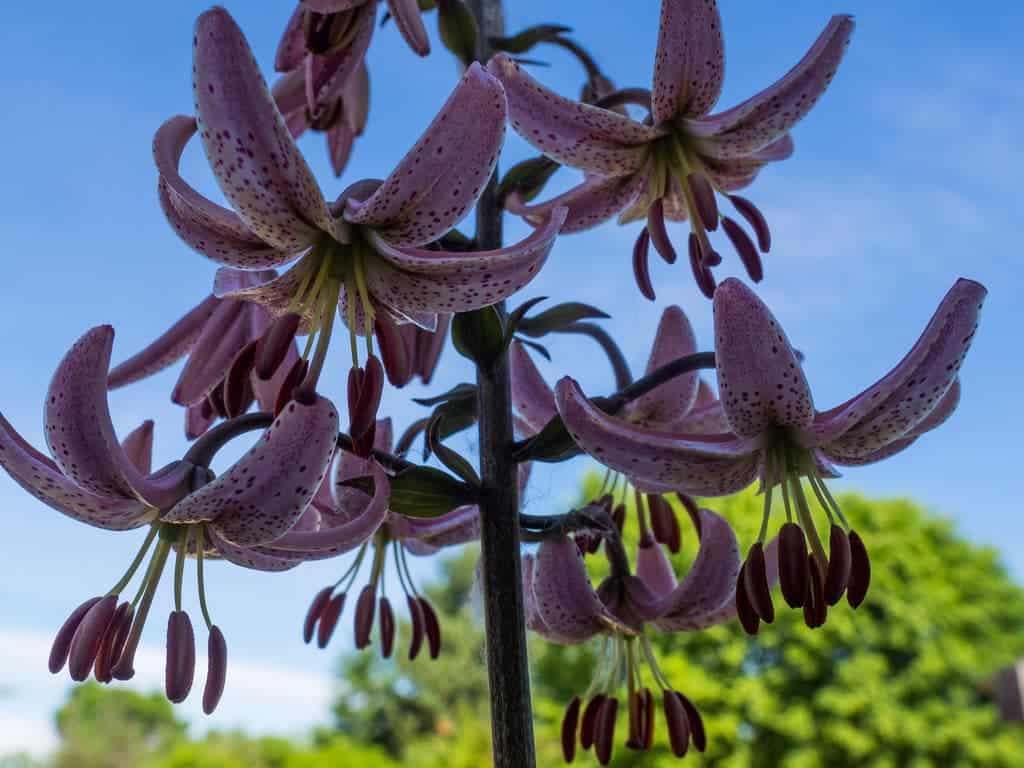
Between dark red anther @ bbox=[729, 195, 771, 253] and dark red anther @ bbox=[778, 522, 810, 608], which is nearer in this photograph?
dark red anther @ bbox=[778, 522, 810, 608]

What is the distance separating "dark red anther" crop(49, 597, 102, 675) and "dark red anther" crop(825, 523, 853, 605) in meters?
0.63

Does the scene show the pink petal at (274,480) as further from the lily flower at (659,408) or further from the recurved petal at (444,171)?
the lily flower at (659,408)

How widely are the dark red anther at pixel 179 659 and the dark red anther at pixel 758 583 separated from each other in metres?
0.47

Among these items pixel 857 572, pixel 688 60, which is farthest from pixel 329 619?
pixel 688 60

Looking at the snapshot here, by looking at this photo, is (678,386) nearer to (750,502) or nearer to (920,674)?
(750,502)

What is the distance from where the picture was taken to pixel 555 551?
1.13m

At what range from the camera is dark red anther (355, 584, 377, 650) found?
49.1 inches

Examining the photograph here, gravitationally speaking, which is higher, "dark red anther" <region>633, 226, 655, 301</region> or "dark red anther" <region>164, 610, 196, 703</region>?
"dark red anther" <region>633, 226, 655, 301</region>

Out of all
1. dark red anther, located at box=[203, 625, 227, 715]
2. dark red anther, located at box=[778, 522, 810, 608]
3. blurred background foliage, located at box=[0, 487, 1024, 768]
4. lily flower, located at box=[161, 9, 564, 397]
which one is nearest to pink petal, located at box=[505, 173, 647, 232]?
lily flower, located at box=[161, 9, 564, 397]

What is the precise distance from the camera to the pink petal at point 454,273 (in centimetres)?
85

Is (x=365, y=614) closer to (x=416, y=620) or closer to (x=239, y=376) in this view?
(x=416, y=620)

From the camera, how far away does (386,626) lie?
1.28 m

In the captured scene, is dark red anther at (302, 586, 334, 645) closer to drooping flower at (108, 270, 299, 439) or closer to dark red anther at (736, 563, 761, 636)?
A: drooping flower at (108, 270, 299, 439)

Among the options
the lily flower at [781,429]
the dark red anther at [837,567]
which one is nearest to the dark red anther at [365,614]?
the lily flower at [781,429]
